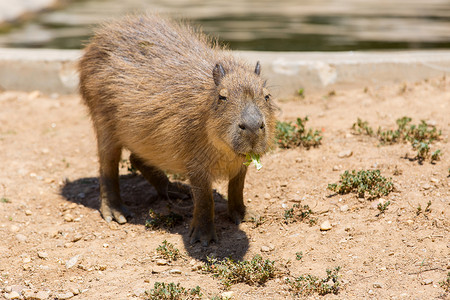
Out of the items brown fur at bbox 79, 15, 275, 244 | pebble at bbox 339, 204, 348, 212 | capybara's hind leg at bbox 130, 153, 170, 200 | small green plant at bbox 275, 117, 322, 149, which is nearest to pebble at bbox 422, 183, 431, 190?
pebble at bbox 339, 204, 348, 212

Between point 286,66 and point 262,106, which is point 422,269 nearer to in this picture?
point 262,106

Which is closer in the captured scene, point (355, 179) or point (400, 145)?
point (355, 179)

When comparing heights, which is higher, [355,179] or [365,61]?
[365,61]

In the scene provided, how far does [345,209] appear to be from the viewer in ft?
15.4

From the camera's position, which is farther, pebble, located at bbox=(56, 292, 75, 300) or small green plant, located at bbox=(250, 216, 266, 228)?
small green plant, located at bbox=(250, 216, 266, 228)

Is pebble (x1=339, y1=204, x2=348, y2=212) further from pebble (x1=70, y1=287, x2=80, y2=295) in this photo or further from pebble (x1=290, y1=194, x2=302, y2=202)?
pebble (x1=70, y1=287, x2=80, y2=295)

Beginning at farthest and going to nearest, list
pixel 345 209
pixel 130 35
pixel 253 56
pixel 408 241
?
pixel 253 56
pixel 130 35
pixel 345 209
pixel 408 241

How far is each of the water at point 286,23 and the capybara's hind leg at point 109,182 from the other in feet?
9.85

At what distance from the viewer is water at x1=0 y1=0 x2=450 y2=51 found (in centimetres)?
978

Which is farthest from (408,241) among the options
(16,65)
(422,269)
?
(16,65)

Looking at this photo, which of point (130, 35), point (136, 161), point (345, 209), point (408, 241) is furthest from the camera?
point (136, 161)

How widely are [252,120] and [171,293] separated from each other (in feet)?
4.16

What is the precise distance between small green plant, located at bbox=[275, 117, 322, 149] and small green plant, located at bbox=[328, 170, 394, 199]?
34.3 inches

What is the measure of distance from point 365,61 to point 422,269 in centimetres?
376
